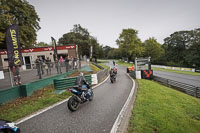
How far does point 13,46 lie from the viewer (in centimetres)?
629

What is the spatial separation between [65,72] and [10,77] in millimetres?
4549

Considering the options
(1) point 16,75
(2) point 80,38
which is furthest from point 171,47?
(1) point 16,75

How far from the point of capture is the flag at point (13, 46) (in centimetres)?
612

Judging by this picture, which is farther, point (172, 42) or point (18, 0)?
point (172, 42)

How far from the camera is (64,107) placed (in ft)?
14.7

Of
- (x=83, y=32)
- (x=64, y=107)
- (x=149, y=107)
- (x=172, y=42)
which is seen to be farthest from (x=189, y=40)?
(x=64, y=107)

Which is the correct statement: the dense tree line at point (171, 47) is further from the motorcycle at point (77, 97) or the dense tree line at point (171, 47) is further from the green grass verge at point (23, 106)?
the green grass verge at point (23, 106)

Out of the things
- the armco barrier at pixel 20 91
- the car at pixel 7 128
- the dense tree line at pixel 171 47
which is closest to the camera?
the car at pixel 7 128

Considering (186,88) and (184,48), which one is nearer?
(186,88)

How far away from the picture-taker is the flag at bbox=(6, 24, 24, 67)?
6.12 m

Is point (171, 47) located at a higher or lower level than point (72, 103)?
higher

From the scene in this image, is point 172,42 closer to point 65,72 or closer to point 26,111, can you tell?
point 65,72

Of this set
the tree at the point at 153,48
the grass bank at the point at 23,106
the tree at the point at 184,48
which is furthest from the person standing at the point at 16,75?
the tree at the point at 184,48

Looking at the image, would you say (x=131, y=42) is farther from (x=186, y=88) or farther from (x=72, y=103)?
(x=72, y=103)
